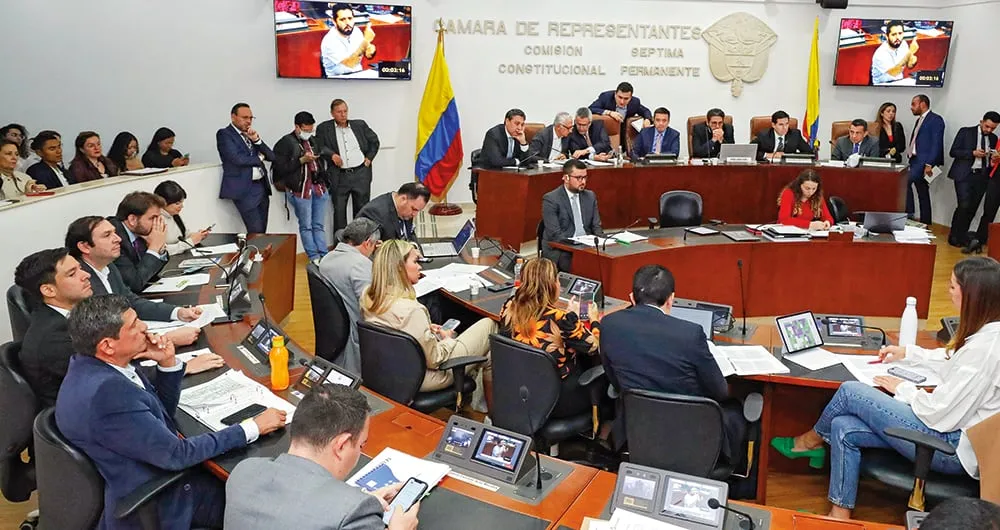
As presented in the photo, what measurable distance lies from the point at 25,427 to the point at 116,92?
5.86 m

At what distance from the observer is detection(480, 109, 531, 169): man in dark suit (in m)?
7.62

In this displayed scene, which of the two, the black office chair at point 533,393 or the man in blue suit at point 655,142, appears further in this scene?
the man in blue suit at point 655,142

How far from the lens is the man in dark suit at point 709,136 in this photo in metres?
8.59

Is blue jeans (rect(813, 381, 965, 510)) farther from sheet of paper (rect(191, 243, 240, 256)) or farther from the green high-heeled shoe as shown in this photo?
sheet of paper (rect(191, 243, 240, 256))

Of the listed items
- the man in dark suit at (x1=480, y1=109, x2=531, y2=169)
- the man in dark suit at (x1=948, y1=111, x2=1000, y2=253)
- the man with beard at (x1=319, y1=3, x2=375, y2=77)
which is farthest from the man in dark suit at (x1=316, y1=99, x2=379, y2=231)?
the man in dark suit at (x1=948, y1=111, x2=1000, y2=253)

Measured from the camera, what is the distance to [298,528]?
1930 millimetres

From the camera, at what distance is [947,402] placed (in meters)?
3.03

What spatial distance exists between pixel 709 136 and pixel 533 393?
6106 mm

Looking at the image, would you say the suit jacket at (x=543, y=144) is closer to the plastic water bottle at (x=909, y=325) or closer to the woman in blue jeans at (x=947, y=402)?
the plastic water bottle at (x=909, y=325)

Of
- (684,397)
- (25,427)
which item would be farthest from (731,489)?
(25,427)

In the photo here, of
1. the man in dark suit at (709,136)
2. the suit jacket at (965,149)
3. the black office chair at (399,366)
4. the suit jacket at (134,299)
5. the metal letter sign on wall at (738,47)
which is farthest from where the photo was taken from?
the metal letter sign on wall at (738,47)

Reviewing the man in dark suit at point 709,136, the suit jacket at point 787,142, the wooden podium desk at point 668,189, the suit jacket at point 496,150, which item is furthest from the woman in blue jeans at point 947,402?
the suit jacket at point 787,142

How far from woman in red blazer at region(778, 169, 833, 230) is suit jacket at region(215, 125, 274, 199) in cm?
476

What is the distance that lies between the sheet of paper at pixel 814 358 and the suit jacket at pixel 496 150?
430cm
